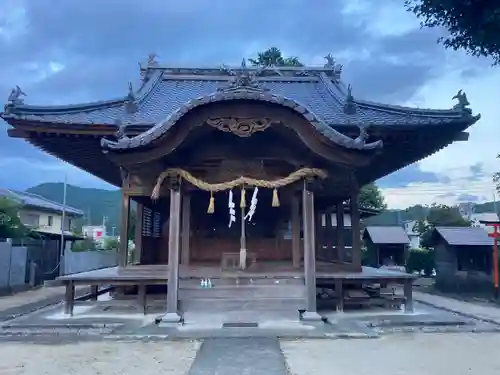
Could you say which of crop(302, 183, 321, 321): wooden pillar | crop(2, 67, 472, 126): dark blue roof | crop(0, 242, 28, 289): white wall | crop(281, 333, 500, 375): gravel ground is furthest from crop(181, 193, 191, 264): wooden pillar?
crop(0, 242, 28, 289): white wall

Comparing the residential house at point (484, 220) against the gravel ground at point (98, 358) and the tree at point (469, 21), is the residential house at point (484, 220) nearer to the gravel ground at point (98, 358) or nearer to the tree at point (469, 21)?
the tree at point (469, 21)

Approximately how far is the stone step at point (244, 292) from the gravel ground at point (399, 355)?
203 centimetres

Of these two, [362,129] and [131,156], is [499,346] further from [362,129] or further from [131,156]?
[131,156]

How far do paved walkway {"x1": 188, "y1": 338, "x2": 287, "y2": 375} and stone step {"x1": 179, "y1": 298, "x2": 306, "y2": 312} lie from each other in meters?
1.80

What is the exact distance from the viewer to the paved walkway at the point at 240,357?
16.4ft

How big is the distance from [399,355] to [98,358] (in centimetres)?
393

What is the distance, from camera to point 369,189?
3025cm

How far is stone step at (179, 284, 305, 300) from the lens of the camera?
8.57m

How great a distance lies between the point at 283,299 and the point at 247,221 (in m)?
3.22

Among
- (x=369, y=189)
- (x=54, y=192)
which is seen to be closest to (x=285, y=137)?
(x=369, y=189)

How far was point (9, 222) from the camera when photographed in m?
18.5

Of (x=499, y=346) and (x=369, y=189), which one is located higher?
(x=369, y=189)

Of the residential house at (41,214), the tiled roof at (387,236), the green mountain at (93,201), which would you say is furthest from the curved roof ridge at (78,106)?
the green mountain at (93,201)

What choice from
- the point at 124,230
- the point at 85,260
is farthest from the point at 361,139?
the point at 85,260
